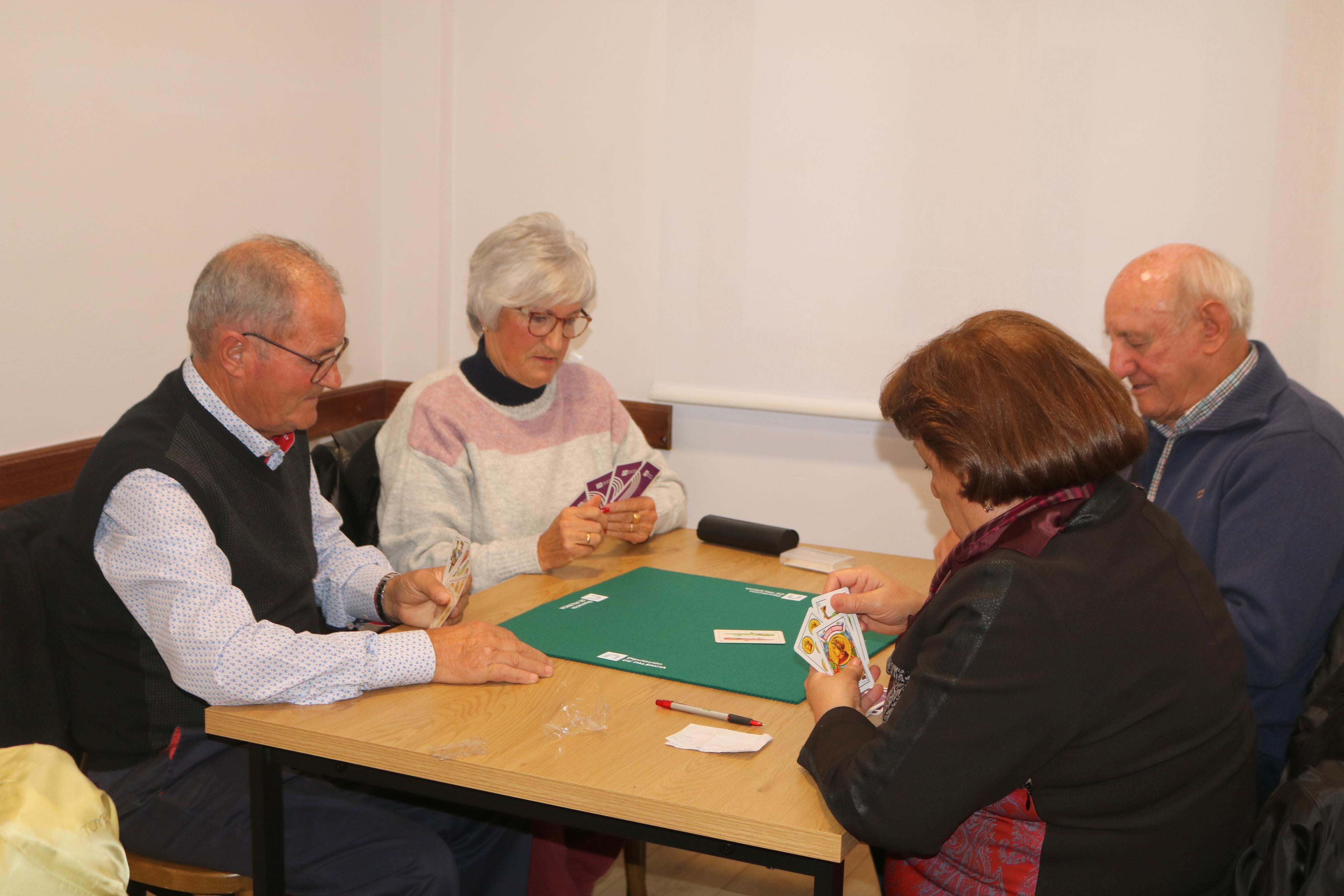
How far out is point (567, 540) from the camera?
7.94 ft

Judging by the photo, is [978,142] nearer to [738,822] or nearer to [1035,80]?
[1035,80]

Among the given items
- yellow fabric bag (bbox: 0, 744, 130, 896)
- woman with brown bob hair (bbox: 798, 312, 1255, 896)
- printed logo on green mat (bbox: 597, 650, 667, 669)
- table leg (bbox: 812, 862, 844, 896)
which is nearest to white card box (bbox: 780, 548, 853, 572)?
printed logo on green mat (bbox: 597, 650, 667, 669)

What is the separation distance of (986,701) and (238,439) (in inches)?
53.9

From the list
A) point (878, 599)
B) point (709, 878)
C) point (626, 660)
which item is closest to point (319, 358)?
point (626, 660)

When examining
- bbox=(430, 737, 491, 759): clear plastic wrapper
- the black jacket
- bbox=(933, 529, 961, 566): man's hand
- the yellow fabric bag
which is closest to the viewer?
the yellow fabric bag

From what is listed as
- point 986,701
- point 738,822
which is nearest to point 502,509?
point 738,822

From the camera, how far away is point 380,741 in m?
1.57

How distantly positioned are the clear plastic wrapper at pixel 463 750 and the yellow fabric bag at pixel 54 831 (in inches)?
23.9

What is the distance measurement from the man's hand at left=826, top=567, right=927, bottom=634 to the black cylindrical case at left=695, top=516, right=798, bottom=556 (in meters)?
0.56

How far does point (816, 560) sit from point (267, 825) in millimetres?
1337

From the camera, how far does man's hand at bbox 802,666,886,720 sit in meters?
1.60

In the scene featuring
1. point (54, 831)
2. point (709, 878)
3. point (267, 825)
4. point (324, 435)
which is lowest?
point (709, 878)

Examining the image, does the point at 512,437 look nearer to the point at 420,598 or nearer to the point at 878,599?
the point at 420,598

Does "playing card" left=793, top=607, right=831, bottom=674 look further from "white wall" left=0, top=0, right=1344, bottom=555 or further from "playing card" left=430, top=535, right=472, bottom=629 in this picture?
"white wall" left=0, top=0, right=1344, bottom=555
